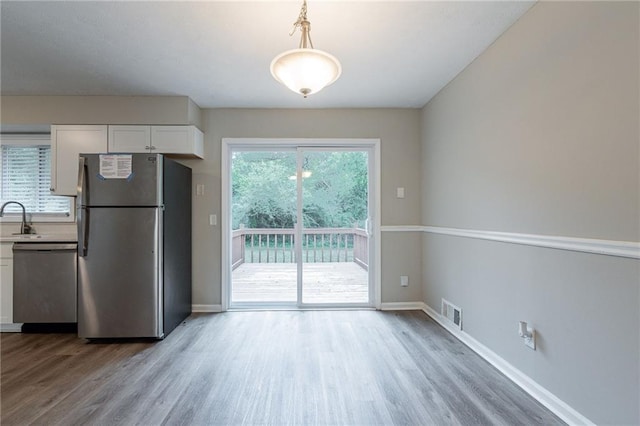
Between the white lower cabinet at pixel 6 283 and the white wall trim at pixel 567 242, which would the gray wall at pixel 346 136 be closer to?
the white wall trim at pixel 567 242

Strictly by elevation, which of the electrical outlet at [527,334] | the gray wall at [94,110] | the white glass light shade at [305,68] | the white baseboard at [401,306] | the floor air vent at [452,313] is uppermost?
the gray wall at [94,110]

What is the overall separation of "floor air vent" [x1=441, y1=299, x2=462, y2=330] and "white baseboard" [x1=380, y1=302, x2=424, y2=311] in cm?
57

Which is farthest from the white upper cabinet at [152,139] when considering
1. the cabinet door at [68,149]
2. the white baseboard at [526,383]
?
the white baseboard at [526,383]

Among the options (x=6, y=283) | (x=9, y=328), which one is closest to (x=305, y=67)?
(x=6, y=283)

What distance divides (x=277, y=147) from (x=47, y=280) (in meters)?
2.74

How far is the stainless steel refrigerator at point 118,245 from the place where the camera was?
108 inches

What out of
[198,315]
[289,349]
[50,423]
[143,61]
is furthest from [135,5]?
[198,315]

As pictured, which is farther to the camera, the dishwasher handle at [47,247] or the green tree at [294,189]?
the green tree at [294,189]

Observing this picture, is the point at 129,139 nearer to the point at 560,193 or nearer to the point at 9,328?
the point at 9,328

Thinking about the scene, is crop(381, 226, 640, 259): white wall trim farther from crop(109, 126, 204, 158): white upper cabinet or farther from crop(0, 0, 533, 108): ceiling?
crop(109, 126, 204, 158): white upper cabinet

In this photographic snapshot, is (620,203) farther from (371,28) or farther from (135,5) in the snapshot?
(135,5)

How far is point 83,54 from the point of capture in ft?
8.04

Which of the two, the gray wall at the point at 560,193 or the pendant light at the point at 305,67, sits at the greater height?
the pendant light at the point at 305,67

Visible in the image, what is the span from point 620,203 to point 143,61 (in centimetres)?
335
